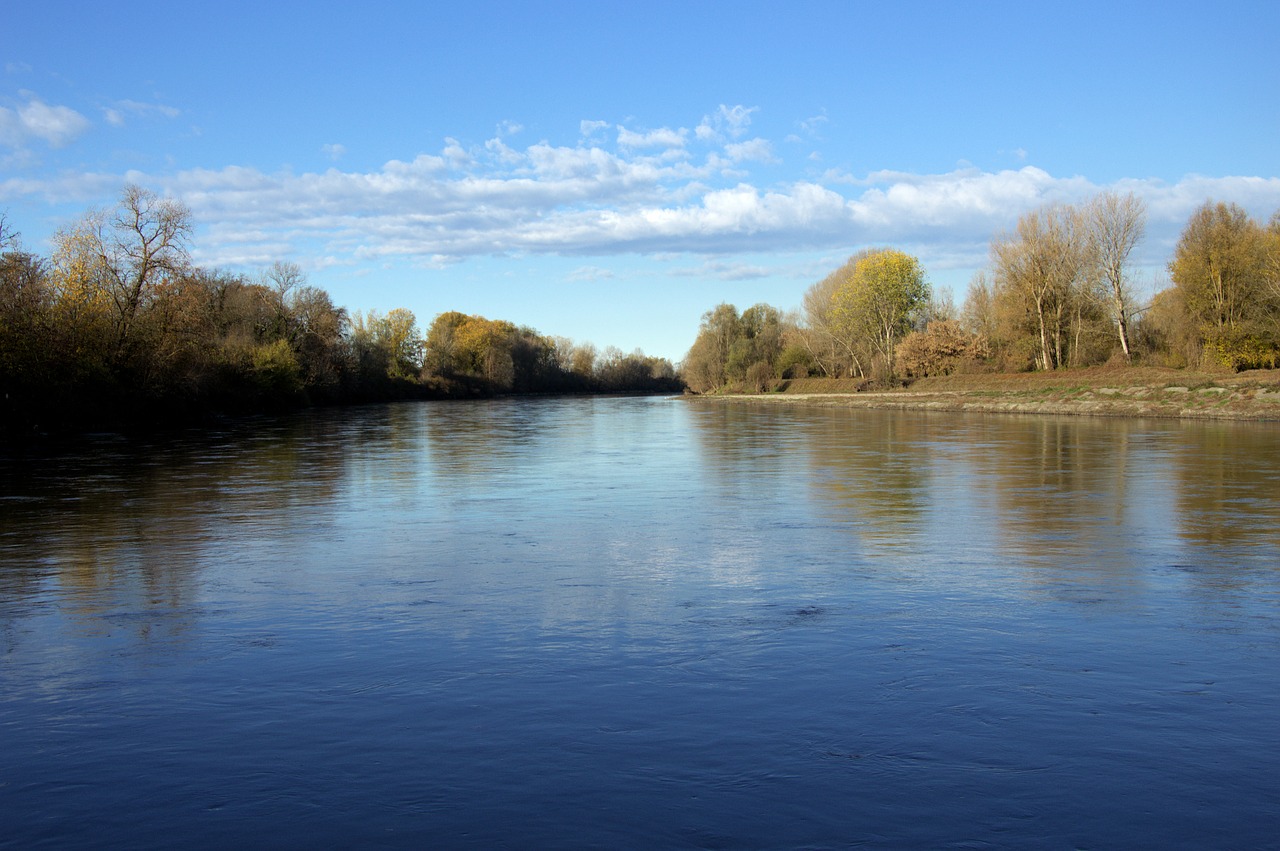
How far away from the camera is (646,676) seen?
240 inches

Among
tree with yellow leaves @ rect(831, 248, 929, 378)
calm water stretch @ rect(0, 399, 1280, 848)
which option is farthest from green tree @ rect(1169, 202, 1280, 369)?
calm water stretch @ rect(0, 399, 1280, 848)

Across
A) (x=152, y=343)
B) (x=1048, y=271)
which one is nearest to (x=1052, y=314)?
(x=1048, y=271)

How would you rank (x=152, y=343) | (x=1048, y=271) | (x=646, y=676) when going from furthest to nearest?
1. (x=1048, y=271)
2. (x=152, y=343)
3. (x=646, y=676)

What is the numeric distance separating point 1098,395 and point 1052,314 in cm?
1734

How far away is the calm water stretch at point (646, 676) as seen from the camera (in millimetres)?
4250

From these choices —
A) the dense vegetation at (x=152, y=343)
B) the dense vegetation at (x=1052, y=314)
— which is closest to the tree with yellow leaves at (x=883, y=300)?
the dense vegetation at (x=1052, y=314)

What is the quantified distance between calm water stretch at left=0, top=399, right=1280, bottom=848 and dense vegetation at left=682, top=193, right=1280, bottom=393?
4002 cm

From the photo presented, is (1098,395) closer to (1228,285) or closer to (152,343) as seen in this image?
(1228,285)

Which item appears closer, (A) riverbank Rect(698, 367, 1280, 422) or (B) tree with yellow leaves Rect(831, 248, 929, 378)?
(A) riverbank Rect(698, 367, 1280, 422)

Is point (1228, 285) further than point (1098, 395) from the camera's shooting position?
Yes

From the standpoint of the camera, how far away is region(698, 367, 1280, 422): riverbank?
118 feet

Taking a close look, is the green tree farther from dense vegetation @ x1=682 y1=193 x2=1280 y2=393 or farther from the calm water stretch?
the calm water stretch

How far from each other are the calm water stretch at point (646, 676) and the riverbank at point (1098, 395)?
26.3 meters

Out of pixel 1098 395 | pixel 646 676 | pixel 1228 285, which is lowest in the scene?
pixel 646 676
